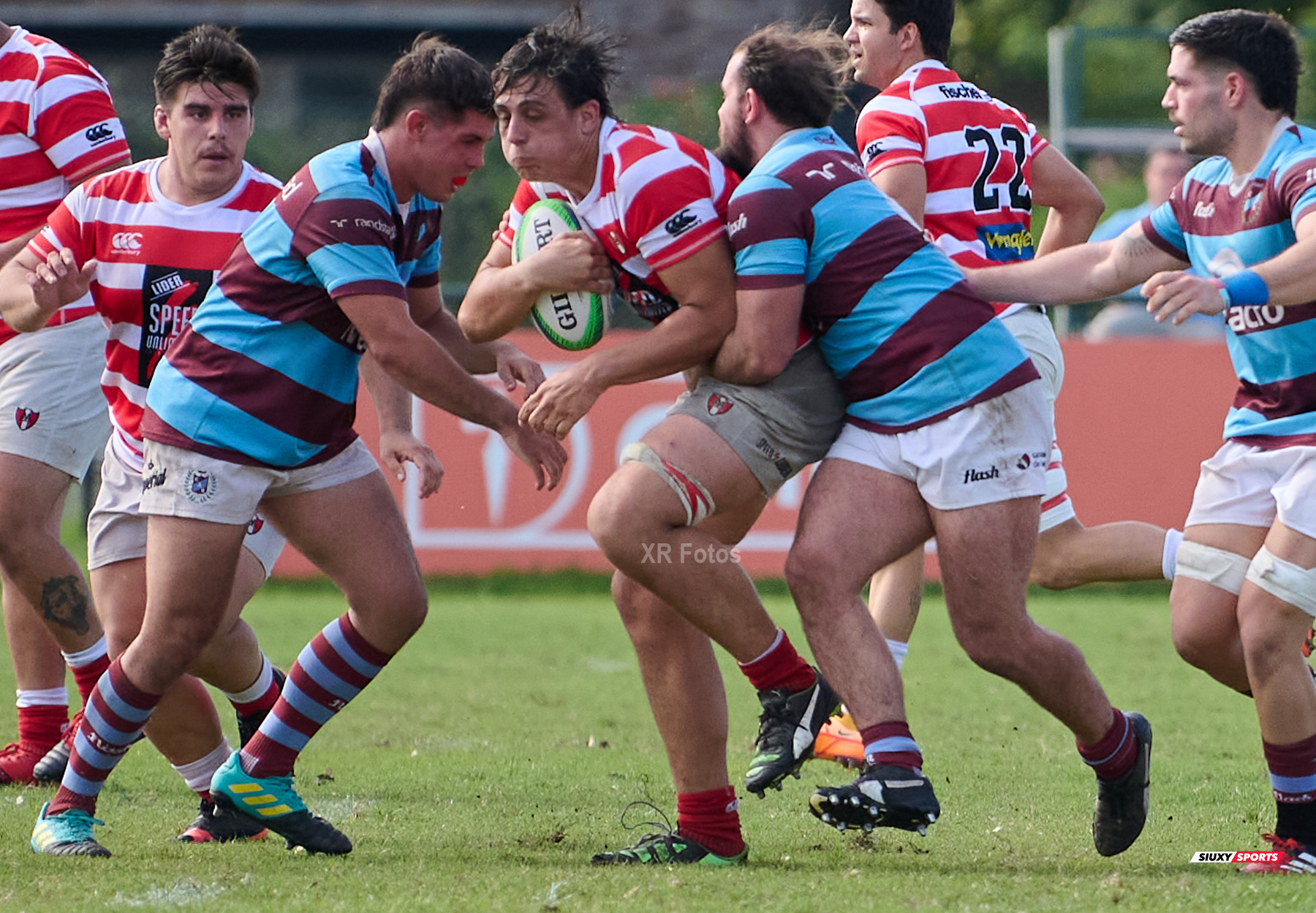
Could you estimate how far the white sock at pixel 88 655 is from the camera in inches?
228

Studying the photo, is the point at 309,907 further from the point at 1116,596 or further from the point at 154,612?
the point at 1116,596

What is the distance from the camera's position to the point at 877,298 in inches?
167

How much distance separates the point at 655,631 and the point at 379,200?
4.45ft

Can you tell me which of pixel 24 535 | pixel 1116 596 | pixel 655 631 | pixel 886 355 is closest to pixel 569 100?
pixel 886 355

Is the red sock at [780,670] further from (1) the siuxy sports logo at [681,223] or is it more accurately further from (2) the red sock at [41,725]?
(2) the red sock at [41,725]

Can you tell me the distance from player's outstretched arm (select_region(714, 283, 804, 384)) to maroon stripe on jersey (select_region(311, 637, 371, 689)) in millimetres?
1373

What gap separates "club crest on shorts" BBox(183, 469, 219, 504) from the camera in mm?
4414

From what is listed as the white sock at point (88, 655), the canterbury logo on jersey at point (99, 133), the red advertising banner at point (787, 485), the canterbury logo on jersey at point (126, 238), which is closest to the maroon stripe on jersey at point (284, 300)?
the canterbury logo on jersey at point (126, 238)

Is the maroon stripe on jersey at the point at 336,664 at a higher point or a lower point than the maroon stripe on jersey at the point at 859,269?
lower

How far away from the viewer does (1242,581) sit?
4.46 m

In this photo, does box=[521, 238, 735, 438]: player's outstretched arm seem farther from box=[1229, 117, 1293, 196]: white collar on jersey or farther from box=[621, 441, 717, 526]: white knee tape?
box=[1229, 117, 1293, 196]: white collar on jersey

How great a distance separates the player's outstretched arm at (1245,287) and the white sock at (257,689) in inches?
115

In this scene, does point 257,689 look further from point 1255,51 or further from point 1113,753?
point 1255,51

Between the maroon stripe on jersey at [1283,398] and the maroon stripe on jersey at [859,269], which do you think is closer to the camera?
the maroon stripe on jersey at [859,269]
